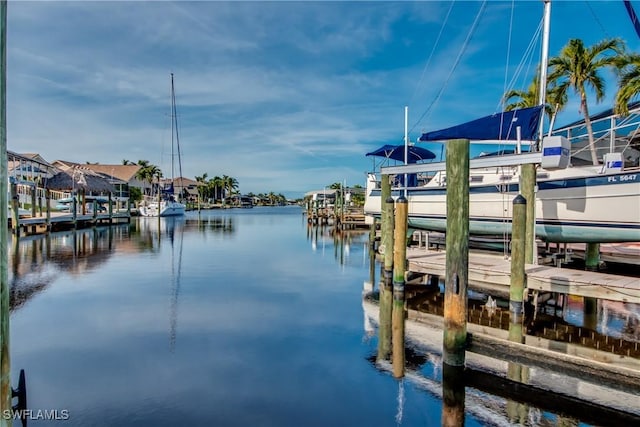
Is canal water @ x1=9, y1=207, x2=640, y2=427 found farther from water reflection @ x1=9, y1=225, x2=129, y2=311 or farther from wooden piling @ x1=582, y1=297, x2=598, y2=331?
wooden piling @ x1=582, y1=297, x2=598, y2=331

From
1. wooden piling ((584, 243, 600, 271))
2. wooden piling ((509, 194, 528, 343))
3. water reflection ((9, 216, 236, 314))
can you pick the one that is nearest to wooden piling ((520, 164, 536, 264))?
wooden piling ((509, 194, 528, 343))

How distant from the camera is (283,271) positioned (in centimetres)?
1730

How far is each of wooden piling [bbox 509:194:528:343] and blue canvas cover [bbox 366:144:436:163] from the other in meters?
13.5

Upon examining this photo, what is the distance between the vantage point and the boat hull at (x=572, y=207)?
1026cm

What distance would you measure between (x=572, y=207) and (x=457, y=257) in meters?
7.33

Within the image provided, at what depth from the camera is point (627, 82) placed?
16344mm

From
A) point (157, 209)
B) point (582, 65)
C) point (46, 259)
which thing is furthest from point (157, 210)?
point (582, 65)

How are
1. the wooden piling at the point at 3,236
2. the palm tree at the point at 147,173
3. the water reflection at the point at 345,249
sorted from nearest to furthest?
1. the wooden piling at the point at 3,236
2. the water reflection at the point at 345,249
3. the palm tree at the point at 147,173

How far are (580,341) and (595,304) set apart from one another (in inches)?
122

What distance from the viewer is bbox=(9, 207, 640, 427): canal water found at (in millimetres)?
5660

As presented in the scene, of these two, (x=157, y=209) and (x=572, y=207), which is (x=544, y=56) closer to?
(x=572, y=207)

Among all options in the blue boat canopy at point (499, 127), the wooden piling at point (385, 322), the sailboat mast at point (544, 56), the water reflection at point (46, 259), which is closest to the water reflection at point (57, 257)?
the water reflection at point (46, 259)

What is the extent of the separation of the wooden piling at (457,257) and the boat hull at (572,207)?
6.51 m

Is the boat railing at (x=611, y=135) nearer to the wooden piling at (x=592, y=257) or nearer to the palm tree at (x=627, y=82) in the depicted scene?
the palm tree at (x=627, y=82)
